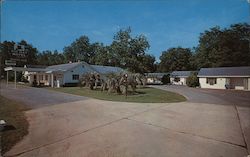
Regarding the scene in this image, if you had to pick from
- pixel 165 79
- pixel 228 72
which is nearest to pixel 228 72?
pixel 228 72

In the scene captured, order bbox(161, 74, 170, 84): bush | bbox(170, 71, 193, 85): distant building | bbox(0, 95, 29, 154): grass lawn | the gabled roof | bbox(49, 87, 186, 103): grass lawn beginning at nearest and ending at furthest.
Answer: bbox(0, 95, 29, 154): grass lawn
bbox(49, 87, 186, 103): grass lawn
the gabled roof
bbox(170, 71, 193, 85): distant building
bbox(161, 74, 170, 84): bush

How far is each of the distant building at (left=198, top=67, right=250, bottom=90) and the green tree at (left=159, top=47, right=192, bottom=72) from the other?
21626 mm

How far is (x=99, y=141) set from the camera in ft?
17.0

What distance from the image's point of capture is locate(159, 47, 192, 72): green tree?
54656mm

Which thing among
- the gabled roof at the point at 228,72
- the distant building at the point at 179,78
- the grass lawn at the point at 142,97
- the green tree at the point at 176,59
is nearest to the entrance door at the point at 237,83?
the gabled roof at the point at 228,72

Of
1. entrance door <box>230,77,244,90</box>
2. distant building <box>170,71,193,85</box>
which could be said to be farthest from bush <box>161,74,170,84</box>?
entrance door <box>230,77,244,90</box>

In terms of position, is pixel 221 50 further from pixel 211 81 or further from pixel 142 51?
pixel 142 51

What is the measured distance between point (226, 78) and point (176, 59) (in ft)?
90.0

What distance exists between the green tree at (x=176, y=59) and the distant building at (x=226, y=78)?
2163 centimetres

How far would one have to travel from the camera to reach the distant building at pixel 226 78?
27969 millimetres

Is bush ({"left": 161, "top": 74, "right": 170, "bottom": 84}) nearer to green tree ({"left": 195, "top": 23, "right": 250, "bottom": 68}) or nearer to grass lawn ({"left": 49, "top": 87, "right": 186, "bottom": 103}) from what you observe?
green tree ({"left": 195, "top": 23, "right": 250, "bottom": 68})

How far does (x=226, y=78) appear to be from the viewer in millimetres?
29719

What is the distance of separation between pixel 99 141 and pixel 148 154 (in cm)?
146

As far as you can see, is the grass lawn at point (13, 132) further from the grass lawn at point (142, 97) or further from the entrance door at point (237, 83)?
the entrance door at point (237, 83)
